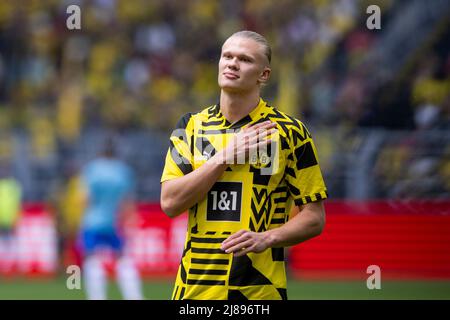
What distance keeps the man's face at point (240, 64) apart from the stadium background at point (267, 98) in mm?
7749

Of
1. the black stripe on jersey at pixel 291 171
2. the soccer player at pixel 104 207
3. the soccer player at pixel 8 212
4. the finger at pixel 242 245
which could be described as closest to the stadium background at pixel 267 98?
the soccer player at pixel 8 212

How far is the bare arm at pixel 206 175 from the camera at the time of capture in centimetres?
441

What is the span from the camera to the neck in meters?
4.59

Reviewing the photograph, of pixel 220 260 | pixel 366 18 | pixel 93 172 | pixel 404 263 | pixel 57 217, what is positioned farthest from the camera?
pixel 366 18

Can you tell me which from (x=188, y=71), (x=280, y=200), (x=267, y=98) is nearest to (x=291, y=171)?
(x=280, y=200)

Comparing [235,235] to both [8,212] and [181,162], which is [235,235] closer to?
[181,162]

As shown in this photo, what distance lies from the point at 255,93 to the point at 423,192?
11015 millimetres

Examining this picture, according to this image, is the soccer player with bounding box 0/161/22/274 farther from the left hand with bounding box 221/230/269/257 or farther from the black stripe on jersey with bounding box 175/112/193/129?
the left hand with bounding box 221/230/269/257

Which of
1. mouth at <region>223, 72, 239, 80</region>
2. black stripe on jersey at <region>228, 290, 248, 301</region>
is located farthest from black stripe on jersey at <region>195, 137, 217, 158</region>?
black stripe on jersey at <region>228, 290, 248, 301</region>

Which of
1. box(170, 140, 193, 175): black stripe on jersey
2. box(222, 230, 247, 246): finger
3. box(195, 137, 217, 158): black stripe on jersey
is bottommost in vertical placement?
box(222, 230, 247, 246): finger

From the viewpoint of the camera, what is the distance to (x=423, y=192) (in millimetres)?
15148

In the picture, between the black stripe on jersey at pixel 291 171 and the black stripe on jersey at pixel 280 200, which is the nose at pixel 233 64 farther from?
the black stripe on jersey at pixel 280 200

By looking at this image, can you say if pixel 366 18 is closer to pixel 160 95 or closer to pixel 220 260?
pixel 160 95
